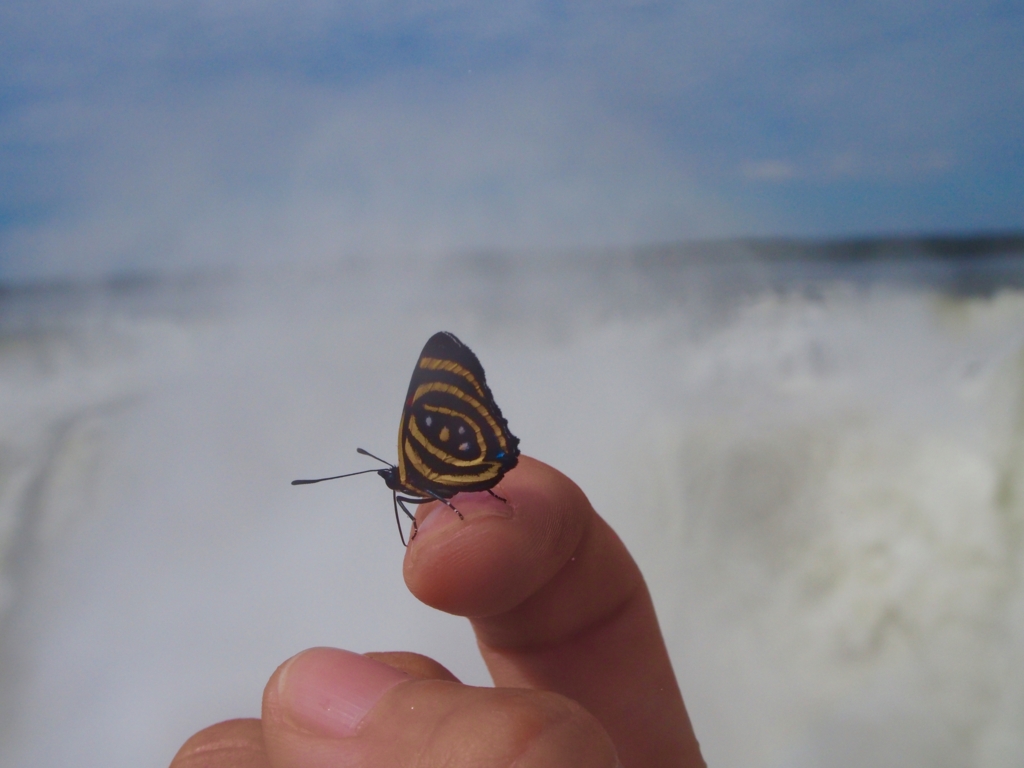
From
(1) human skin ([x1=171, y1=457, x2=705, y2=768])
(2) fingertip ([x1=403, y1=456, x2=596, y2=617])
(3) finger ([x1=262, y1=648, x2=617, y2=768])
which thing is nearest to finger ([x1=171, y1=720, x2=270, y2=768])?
(1) human skin ([x1=171, y1=457, x2=705, y2=768])

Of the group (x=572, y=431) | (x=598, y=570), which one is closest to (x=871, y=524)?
(x=572, y=431)

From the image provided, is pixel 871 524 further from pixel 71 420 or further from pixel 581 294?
pixel 71 420

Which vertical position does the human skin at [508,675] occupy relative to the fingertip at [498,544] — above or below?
below

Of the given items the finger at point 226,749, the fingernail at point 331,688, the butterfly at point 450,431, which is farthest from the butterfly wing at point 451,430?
the finger at point 226,749

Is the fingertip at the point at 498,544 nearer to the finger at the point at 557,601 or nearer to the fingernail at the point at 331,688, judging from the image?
the finger at the point at 557,601

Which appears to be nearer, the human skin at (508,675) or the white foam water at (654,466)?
the human skin at (508,675)

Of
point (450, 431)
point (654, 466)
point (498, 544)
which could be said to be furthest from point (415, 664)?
point (654, 466)
